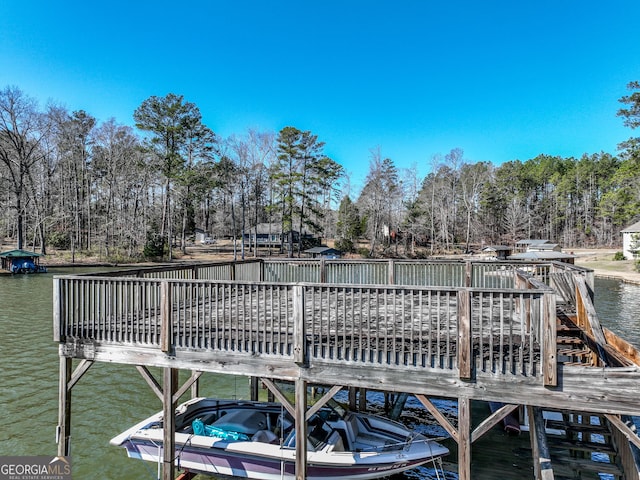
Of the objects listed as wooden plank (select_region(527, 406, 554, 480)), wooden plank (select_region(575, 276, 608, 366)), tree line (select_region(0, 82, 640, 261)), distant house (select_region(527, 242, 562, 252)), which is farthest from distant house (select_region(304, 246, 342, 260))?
wooden plank (select_region(527, 406, 554, 480))

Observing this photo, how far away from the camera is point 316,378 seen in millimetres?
5102

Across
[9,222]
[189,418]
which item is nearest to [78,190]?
[9,222]

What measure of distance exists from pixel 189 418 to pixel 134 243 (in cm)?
4221

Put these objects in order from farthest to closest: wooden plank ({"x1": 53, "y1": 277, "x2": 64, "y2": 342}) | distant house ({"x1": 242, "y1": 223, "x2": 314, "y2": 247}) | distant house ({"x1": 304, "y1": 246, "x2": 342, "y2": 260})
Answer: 1. distant house ({"x1": 242, "y1": 223, "x2": 314, "y2": 247})
2. distant house ({"x1": 304, "y1": 246, "x2": 342, "y2": 260})
3. wooden plank ({"x1": 53, "y1": 277, "x2": 64, "y2": 342})

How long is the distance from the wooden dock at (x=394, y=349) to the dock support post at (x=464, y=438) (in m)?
0.01

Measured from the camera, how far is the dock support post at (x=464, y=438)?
457cm

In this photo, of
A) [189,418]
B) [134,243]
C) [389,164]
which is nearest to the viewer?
[189,418]

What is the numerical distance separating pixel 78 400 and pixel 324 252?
3750 centimetres

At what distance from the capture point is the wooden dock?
427 centimetres

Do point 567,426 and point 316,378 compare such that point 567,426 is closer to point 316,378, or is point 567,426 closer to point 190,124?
point 316,378

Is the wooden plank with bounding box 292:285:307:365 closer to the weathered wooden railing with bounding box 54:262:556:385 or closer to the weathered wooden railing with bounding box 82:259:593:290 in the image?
the weathered wooden railing with bounding box 54:262:556:385

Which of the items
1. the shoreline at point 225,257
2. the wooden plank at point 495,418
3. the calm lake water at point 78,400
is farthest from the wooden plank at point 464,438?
the shoreline at point 225,257

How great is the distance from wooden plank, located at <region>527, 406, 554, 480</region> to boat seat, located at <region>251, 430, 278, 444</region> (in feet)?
12.0

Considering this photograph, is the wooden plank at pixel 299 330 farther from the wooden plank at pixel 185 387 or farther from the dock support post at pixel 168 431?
the dock support post at pixel 168 431
